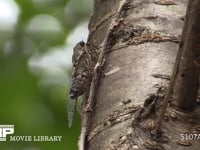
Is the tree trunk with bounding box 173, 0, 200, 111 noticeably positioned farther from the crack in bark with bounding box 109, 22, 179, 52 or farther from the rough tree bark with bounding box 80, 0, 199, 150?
the crack in bark with bounding box 109, 22, 179, 52

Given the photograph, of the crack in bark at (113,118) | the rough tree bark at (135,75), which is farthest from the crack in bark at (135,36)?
the crack in bark at (113,118)

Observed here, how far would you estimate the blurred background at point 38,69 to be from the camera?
1734 mm

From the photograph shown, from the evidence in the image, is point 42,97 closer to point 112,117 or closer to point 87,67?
point 87,67

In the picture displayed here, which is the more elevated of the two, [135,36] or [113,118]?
[135,36]

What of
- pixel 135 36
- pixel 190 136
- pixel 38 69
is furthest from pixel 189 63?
pixel 38 69

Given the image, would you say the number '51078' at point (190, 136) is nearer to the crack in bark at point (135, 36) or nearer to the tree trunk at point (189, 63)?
the tree trunk at point (189, 63)

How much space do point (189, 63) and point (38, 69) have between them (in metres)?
1.09

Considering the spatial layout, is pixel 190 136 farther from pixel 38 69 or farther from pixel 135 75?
pixel 38 69

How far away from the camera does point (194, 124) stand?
0.94 m

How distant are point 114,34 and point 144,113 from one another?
0.33 m

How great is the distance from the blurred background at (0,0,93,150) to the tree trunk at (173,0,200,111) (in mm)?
786

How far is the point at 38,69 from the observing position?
193cm

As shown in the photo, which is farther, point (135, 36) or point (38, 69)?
point (38, 69)

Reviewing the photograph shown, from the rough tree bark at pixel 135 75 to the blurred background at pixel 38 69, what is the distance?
46cm
